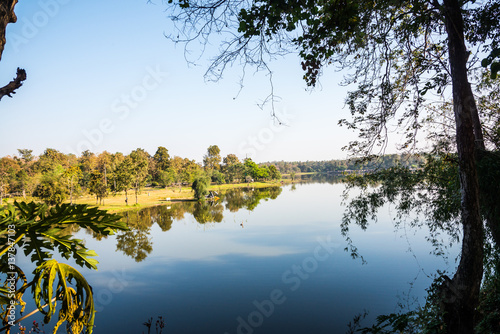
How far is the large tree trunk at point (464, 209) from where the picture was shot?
12.1ft

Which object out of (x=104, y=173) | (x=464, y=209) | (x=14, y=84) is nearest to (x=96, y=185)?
(x=104, y=173)

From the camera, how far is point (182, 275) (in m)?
16.7

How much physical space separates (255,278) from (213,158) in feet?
325

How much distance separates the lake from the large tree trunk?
4.45 meters

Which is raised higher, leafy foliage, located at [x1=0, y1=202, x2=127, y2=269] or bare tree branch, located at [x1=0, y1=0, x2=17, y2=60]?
bare tree branch, located at [x1=0, y1=0, x2=17, y2=60]

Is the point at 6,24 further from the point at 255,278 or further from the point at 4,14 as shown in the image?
the point at 255,278

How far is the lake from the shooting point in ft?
37.5

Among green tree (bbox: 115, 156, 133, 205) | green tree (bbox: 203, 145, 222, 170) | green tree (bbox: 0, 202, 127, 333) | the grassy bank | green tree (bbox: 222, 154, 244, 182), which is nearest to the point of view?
green tree (bbox: 0, 202, 127, 333)

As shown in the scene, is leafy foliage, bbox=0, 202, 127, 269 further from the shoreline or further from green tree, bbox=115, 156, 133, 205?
green tree, bbox=115, 156, 133, 205

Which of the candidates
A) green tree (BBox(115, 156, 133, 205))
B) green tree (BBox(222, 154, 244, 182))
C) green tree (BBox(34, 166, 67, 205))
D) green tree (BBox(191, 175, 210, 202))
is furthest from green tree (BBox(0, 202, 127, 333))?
green tree (BBox(222, 154, 244, 182))

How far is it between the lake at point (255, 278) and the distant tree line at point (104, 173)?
8.36 meters

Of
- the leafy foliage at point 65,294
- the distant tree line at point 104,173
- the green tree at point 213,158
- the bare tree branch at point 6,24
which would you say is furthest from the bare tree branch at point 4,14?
the green tree at point 213,158

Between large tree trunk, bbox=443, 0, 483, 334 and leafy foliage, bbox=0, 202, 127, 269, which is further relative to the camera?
large tree trunk, bbox=443, 0, 483, 334

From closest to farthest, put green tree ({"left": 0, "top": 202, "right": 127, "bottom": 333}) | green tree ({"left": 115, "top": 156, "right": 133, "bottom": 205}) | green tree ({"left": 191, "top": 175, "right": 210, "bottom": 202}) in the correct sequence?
green tree ({"left": 0, "top": 202, "right": 127, "bottom": 333}), green tree ({"left": 115, "top": 156, "right": 133, "bottom": 205}), green tree ({"left": 191, "top": 175, "right": 210, "bottom": 202})
